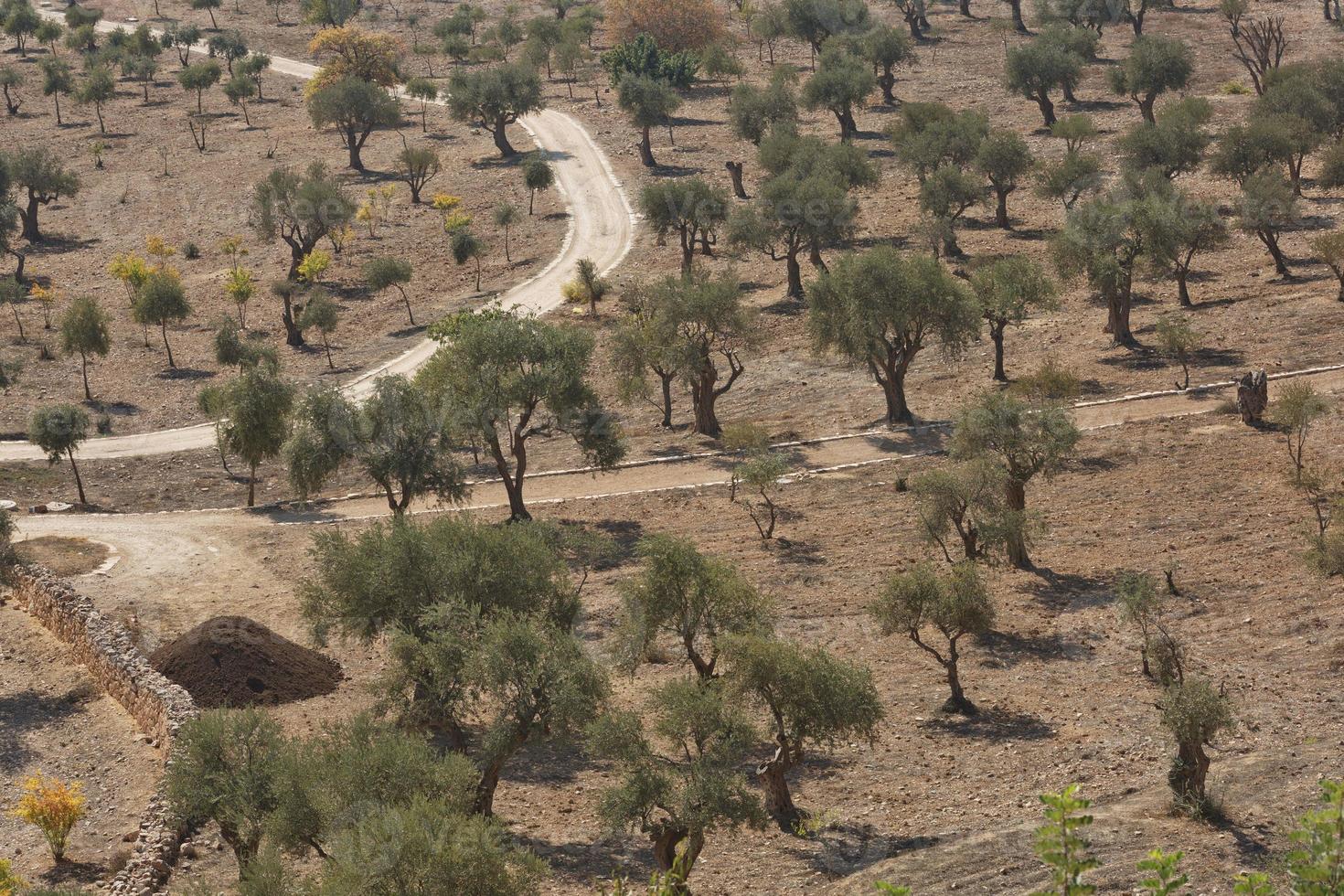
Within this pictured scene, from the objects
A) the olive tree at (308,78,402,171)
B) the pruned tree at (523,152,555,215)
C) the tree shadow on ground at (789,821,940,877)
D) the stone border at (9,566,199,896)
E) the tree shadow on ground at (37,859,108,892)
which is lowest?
the tree shadow on ground at (37,859,108,892)

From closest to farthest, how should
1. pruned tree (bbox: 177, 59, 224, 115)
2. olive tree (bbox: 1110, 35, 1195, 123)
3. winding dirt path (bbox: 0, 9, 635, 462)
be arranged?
1. winding dirt path (bbox: 0, 9, 635, 462)
2. olive tree (bbox: 1110, 35, 1195, 123)
3. pruned tree (bbox: 177, 59, 224, 115)

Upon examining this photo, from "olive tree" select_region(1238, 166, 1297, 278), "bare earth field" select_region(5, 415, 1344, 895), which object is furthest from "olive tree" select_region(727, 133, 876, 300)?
"bare earth field" select_region(5, 415, 1344, 895)

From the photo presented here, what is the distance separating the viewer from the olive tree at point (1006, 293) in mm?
66875

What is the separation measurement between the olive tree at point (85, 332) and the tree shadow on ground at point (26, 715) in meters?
38.8

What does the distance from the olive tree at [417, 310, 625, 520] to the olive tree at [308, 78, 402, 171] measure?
68.9 metres

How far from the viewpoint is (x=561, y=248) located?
→ 10188 centimetres

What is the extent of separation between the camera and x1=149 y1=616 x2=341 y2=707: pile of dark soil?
43156 mm

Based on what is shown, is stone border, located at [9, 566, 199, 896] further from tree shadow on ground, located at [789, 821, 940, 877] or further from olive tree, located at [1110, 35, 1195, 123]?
olive tree, located at [1110, 35, 1195, 123]

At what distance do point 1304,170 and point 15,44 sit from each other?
12971 cm

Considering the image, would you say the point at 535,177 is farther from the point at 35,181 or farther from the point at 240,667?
the point at 240,667

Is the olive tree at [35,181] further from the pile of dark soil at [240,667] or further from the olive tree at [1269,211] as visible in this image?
the olive tree at [1269,211]

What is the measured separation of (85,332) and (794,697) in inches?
2355

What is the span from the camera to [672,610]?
3791 cm

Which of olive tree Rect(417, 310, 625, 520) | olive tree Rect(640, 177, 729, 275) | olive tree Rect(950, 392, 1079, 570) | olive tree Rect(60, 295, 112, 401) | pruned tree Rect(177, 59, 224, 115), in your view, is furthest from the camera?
pruned tree Rect(177, 59, 224, 115)
